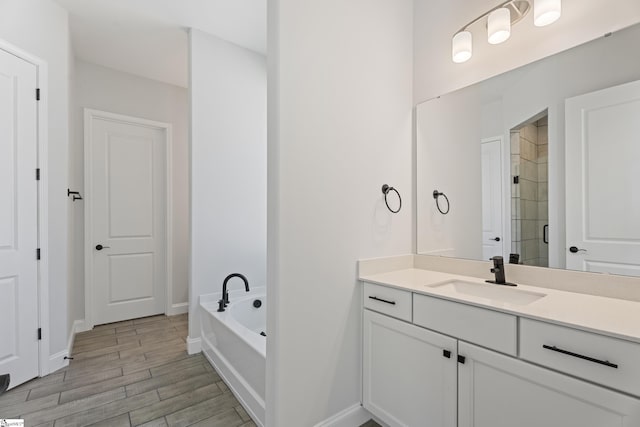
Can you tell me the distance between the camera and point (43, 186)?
7.48ft

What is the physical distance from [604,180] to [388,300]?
1.12 m

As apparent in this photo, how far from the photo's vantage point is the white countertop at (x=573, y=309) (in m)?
0.96

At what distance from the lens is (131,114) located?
3553 millimetres

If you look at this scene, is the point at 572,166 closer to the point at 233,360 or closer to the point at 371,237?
the point at 371,237

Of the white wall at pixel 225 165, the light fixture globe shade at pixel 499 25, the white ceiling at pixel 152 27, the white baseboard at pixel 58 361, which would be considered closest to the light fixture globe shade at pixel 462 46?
the light fixture globe shade at pixel 499 25

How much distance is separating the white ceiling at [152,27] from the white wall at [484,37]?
137cm

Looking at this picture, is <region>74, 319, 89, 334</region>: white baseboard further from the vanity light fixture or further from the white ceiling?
the vanity light fixture

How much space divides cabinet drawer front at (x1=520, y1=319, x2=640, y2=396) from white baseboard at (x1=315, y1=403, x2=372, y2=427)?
0.98 m

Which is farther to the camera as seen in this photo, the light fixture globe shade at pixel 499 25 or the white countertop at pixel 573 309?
the light fixture globe shade at pixel 499 25

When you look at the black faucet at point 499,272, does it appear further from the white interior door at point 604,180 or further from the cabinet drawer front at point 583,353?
the cabinet drawer front at point 583,353

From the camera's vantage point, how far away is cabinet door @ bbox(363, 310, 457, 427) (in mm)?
1331

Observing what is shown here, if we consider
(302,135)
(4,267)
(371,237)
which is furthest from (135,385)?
(302,135)

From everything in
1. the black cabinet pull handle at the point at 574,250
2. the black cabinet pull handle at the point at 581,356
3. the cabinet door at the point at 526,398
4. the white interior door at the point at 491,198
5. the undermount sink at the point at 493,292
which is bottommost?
the cabinet door at the point at 526,398

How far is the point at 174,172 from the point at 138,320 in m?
1.84
